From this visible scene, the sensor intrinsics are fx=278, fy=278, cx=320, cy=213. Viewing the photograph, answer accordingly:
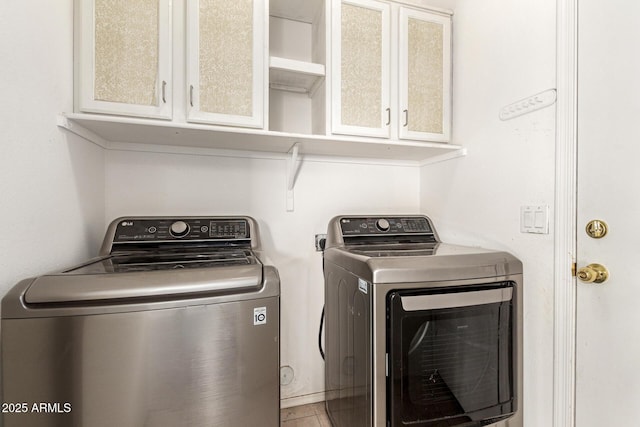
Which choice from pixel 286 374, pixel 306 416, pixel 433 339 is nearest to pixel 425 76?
pixel 433 339

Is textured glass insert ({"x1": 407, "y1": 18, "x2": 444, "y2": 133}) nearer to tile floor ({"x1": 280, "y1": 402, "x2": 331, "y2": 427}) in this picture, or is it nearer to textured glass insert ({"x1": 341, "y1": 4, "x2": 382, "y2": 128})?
textured glass insert ({"x1": 341, "y1": 4, "x2": 382, "y2": 128})

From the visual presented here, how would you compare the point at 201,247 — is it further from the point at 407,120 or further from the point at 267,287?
the point at 407,120

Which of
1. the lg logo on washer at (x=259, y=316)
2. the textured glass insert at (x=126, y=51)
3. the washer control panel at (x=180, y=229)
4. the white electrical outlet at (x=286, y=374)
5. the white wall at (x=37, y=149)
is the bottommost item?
the white electrical outlet at (x=286, y=374)

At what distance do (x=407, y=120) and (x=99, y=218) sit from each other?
1668 mm

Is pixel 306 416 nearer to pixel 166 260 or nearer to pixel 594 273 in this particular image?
pixel 166 260

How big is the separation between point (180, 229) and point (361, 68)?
121 cm

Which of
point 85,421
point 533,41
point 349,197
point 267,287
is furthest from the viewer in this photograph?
point 349,197

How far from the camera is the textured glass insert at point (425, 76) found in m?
1.53

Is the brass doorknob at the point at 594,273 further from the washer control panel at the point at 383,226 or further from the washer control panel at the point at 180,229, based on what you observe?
the washer control panel at the point at 180,229

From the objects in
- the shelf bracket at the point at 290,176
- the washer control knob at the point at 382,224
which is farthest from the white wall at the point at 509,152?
the shelf bracket at the point at 290,176

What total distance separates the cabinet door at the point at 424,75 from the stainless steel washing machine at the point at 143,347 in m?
1.19

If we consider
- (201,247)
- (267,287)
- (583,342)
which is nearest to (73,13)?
(201,247)

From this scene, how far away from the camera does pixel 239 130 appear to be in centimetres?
126

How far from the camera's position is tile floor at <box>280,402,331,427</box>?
1.56 meters
